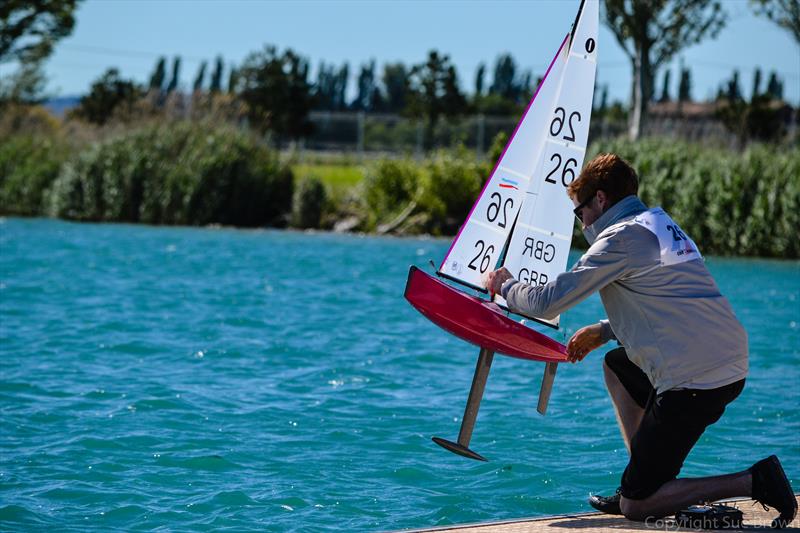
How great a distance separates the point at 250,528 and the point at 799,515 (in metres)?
2.97

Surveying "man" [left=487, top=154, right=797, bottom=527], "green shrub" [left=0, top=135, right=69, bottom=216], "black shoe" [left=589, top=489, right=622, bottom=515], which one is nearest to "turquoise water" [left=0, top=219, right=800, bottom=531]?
"black shoe" [left=589, top=489, right=622, bottom=515]

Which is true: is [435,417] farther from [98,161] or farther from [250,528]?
[98,161]

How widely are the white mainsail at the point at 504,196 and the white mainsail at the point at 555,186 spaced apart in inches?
1.8

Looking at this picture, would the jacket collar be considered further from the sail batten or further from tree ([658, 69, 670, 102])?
tree ([658, 69, 670, 102])

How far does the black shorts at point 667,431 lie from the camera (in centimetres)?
525

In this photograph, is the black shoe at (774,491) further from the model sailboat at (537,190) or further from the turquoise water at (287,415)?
the model sailboat at (537,190)

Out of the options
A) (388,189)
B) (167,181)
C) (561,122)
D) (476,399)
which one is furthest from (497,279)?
(167,181)

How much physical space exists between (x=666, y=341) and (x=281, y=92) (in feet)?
194

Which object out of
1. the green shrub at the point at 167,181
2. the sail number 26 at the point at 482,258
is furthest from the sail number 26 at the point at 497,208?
the green shrub at the point at 167,181

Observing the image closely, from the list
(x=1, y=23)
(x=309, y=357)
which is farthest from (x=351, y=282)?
(x=1, y=23)

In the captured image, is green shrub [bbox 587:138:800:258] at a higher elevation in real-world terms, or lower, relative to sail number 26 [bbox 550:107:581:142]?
lower

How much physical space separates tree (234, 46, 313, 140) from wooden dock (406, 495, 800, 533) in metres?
56.7

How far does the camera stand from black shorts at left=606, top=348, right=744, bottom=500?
5.25 metres

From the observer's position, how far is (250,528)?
6.46 metres
